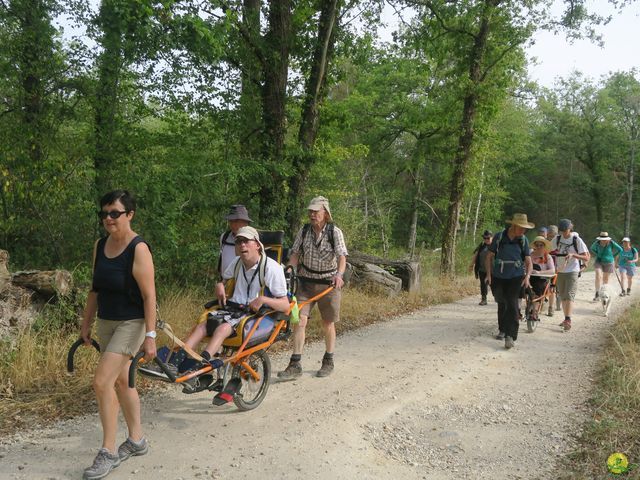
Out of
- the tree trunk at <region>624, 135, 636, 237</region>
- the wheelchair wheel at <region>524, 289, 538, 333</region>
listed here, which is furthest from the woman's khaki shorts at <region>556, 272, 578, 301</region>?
the tree trunk at <region>624, 135, 636, 237</region>

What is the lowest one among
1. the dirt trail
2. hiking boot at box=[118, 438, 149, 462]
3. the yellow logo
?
the dirt trail

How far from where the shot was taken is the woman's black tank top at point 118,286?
3.66 meters

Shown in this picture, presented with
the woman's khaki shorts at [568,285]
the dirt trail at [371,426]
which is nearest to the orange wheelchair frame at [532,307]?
the woman's khaki shorts at [568,285]

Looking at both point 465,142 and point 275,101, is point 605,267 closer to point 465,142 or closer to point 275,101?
point 465,142

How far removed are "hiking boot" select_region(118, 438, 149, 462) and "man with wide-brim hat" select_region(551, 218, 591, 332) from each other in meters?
8.21

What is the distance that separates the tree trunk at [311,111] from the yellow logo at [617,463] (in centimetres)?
762

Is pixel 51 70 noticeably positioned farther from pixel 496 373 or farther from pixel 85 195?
pixel 496 373

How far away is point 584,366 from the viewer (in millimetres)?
7109

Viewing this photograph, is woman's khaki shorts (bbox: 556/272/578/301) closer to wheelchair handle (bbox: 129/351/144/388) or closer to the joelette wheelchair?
the joelette wheelchair

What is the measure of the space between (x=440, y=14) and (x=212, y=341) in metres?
12.5

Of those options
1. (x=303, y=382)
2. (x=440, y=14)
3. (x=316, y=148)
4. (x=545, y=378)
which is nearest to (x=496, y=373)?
(x=545, y=378)

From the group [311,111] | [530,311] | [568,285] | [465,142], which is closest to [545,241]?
[568,285]

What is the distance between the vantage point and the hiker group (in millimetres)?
8148

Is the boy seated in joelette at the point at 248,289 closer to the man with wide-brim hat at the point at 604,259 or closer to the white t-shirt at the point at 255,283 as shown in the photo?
the white t-shirt at the point at 255,283
